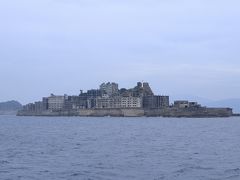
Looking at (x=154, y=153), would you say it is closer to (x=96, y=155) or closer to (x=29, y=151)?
(x=96, y=155)

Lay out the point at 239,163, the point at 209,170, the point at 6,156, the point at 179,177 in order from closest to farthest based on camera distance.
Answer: the point at 179,177, the point at 209,170, the point at 239,163, the point at 6,156

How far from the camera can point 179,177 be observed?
1271 inches

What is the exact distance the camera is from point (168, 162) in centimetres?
3991

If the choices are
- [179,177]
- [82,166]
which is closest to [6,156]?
[82,166]

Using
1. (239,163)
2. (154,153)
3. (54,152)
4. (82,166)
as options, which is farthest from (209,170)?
(54,152)

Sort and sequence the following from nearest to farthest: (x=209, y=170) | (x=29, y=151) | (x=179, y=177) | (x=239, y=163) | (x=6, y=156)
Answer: (x=179, y=177)
(x=209, y=170)
(x=239, y=163)
(x=6, y=156)
(x=29, y=151)

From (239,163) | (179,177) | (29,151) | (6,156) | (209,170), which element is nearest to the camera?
(179,177)

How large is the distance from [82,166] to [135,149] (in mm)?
15016

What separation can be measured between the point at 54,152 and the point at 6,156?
4520 millimetres

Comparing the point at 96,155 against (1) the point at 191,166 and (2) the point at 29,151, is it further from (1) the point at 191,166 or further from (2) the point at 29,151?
(1) the point at 191,166

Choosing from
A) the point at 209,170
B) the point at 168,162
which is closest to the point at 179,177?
the point at 209,170

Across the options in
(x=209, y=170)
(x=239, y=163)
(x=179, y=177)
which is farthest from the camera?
(x=239, y=163)

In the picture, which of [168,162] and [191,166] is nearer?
[191,166]

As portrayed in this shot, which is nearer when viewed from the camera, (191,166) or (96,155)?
(191,166)
